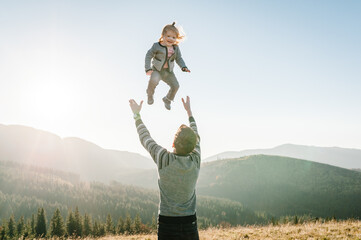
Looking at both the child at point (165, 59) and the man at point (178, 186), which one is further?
the child at point (165, 59)

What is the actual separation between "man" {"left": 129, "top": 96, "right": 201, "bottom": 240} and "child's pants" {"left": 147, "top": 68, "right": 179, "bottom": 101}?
2357 mm

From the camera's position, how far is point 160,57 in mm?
5941

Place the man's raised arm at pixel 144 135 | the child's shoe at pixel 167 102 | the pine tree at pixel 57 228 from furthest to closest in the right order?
the pine tree at pixel 57 228 → the child's shoe at pixel 167 102 → the man's raised arm at pixel 144 135

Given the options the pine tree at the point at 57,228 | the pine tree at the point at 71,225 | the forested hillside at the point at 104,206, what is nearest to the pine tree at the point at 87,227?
the pine tree at the point at 71,225

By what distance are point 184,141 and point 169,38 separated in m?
2.78

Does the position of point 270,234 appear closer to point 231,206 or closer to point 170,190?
point 170,190

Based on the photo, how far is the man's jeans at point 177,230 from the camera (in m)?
3.84

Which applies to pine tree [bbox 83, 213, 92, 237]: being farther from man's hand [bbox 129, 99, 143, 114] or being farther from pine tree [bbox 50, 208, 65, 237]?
man's hand [bbox 129, 99, 143, 114]

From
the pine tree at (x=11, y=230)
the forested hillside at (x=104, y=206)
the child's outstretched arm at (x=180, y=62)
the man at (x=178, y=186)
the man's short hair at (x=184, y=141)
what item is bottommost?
the forested hillside at (x=104, y=206)

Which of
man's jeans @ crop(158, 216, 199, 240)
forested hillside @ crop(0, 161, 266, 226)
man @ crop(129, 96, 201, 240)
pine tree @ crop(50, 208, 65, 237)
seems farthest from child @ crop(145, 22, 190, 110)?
forested hillside @ crop(0, 161, 266, 226)

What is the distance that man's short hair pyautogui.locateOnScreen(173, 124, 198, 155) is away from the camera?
156 inches

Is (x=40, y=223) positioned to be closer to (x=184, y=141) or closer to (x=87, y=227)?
(x=87, y=227)

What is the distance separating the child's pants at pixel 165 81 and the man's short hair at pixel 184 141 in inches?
94.2

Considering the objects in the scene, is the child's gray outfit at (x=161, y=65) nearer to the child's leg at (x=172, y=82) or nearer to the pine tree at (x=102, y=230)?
the child's leg at (x=172, y=82)
